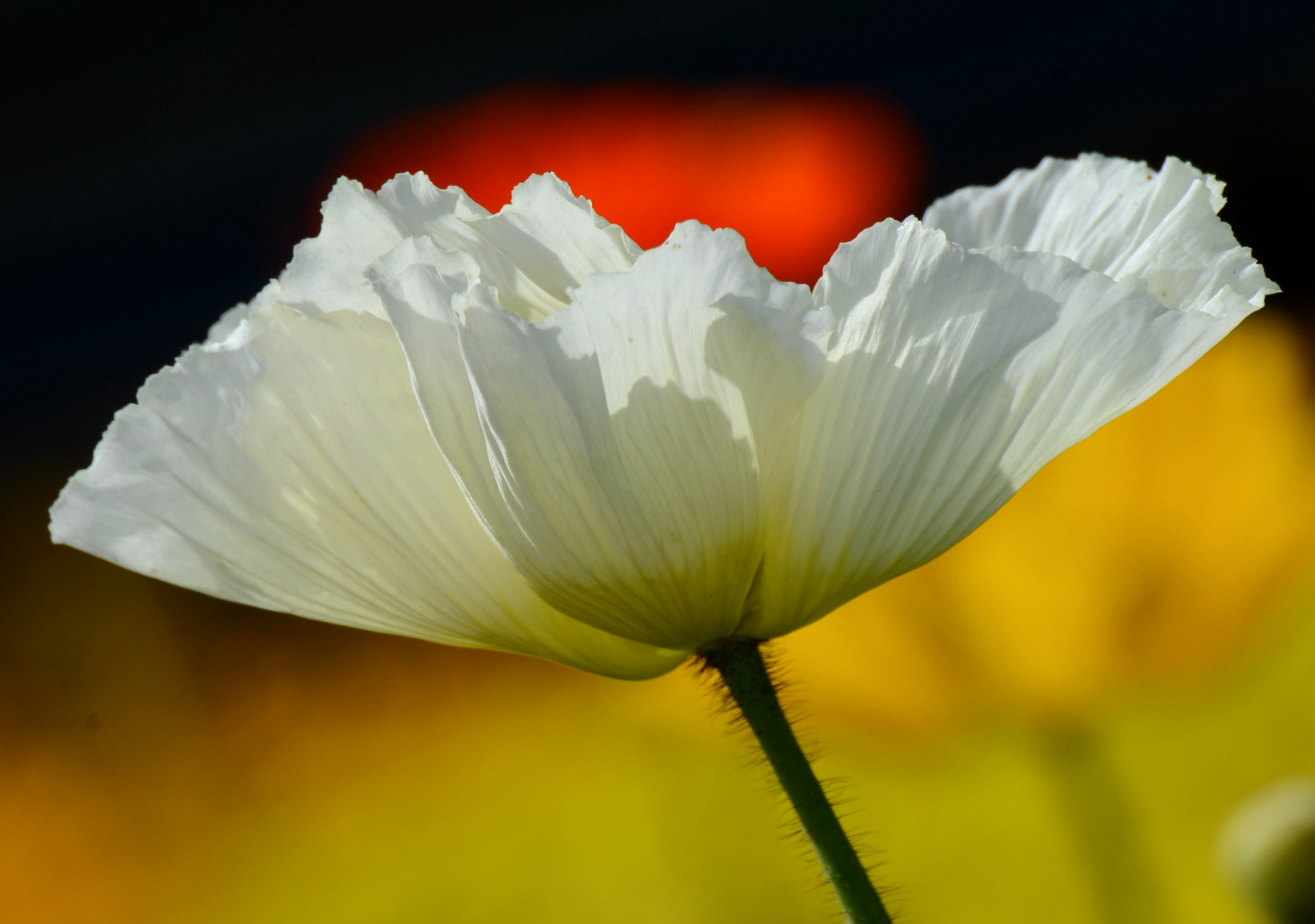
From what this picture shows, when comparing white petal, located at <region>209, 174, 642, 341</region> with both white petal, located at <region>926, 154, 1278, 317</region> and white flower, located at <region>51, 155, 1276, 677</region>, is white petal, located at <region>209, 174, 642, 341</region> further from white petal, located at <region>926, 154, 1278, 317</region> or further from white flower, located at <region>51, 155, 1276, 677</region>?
white petal, located at <region>926, 154, 1278, 317</region>

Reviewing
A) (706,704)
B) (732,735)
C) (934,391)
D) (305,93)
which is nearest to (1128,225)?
(934,391)

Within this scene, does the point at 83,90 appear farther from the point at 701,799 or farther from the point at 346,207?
the point at 346,207

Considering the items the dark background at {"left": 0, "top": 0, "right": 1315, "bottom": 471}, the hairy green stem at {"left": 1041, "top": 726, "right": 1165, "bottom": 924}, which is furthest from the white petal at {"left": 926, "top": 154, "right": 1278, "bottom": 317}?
the dark background at {"left": 0, "top": 0, "right": 1315, "bottom": 471}

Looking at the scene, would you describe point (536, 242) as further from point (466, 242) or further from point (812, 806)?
point (812, 806)

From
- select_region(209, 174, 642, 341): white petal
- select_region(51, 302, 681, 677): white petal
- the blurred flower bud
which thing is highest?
select_region(209, 174, 642, 341): white petal

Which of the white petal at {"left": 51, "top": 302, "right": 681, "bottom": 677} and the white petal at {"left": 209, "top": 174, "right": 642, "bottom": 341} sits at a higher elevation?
the white petal at {"left": 209, "top": 174, "right": 642, "bottom": 341}

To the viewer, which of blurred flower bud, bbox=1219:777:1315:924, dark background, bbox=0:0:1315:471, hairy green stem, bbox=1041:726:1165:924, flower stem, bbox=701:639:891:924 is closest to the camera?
flower stem, bbox=701:639:891:924

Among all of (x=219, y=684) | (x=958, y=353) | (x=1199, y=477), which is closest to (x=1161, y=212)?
(x=958, y=353)
